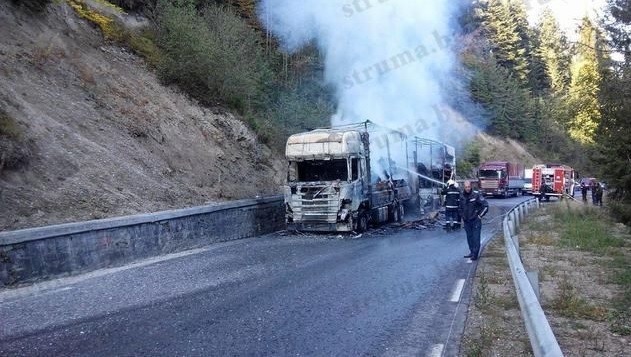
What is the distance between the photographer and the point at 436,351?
5.30 meters

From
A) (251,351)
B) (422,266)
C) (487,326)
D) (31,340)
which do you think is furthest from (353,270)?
(31,340)

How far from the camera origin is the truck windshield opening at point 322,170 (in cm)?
1667

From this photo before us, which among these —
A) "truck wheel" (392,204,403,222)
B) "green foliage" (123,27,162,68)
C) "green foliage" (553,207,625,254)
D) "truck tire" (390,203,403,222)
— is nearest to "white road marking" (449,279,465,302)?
"green foliage" (553,207,625,254)

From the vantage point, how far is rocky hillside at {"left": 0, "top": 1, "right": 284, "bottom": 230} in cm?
1268

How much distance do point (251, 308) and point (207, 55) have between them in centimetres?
1722

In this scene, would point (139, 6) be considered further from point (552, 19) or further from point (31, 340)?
point (552, 19)

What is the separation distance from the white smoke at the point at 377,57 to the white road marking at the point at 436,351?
18968mm

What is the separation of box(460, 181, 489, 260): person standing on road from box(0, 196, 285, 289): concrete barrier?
692 centimetres

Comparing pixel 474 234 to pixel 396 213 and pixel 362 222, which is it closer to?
pixel 362 222

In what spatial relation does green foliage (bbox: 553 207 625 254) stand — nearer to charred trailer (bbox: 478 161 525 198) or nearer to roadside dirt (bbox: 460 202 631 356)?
roadside dirt (bbox: 460 202 631 356)

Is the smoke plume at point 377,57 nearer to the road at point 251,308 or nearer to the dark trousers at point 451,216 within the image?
the dark trousers at point 451,216

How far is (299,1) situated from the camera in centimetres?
2656

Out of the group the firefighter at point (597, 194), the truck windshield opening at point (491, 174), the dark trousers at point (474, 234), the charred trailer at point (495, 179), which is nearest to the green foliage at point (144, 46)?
the dark trousers at point (474, 234)

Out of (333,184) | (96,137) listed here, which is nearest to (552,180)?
(333,184)
